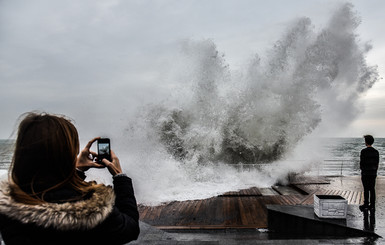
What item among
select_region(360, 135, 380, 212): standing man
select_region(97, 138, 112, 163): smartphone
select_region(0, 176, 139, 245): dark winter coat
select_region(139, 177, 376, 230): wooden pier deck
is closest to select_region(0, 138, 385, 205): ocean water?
select_region(139, 177, 376, 230): wooden pier deck

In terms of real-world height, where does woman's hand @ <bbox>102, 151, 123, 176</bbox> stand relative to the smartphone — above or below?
below

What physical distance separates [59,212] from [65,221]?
1.7 inches

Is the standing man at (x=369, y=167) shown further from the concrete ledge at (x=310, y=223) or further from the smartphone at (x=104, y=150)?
the smartphone at (x=104, y=150)

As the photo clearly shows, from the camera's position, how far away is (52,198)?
3.64 ft

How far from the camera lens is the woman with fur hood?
3.42 ft

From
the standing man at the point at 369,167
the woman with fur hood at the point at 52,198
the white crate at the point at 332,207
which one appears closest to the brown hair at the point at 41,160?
the woman with fur hood at the point at 52,198

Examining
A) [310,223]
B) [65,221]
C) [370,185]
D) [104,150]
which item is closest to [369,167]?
[370,185]

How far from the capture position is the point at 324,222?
509cm

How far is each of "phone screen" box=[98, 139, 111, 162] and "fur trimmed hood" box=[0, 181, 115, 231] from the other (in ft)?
1.41

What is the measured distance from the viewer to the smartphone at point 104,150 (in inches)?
61.9

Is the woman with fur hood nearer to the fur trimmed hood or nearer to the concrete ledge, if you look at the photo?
the fur trimmed hood

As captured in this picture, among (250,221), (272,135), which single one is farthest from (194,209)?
(272,135)

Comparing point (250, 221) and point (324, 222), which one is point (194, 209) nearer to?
point (250, 221)

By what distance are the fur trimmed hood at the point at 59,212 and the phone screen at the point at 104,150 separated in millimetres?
431
